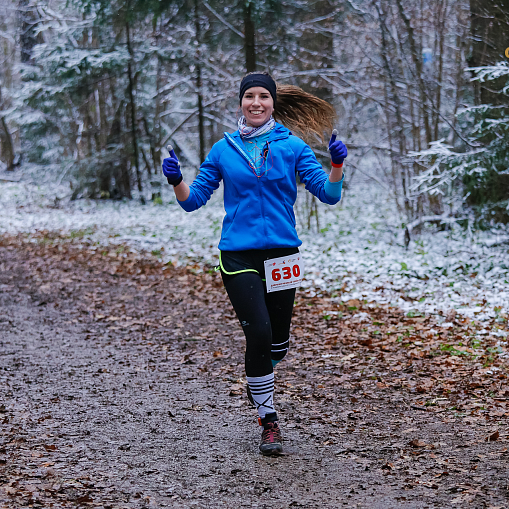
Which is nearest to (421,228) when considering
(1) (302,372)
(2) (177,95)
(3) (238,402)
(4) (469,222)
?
(4) (469,222)

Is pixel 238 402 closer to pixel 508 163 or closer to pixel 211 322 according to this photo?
pixel 211 322

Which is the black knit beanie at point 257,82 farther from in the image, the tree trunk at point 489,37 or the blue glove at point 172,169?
the tree trunk at point 489,37

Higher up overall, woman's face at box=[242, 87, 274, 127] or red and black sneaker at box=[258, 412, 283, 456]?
woman's face at box=[242, 87, 274, 127]

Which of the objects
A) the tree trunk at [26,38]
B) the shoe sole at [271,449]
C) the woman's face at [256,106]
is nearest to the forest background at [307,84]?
the tree trunk at [26,38]

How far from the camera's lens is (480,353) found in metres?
6.22

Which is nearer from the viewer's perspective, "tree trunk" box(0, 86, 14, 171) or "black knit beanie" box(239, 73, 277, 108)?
"black knit beanie" box(239, 73, 277, 108)

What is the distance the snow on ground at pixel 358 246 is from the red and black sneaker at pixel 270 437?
14.0 ft

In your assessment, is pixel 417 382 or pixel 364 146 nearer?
pixel 417 382

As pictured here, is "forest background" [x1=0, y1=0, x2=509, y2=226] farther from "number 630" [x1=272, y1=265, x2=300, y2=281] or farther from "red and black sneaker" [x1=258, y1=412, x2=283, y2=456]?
"red and black sneaker" [x1=258, y1=412, x2=283, y2=456]

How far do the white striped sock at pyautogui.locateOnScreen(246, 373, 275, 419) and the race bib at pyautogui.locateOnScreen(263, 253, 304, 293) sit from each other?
583 millimetres

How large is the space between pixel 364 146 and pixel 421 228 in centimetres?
236

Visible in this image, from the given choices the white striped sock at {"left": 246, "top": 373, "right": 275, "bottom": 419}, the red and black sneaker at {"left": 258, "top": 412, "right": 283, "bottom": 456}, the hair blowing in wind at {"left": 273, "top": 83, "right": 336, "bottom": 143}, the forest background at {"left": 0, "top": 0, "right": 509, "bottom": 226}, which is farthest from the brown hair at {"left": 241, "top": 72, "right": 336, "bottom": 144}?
the forest background at {"left": 0, "top": 0, "right": 509, "bottom": 226}

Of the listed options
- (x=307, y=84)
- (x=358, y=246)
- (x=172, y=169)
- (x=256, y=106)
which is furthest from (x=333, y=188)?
(x=307, y=84)

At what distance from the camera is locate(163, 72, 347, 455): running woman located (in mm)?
3902
